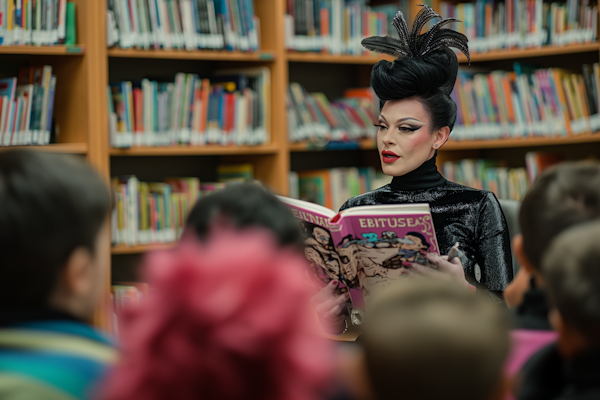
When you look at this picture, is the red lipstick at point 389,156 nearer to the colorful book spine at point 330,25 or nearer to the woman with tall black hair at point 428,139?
the woman with tall black hair at point 428,139

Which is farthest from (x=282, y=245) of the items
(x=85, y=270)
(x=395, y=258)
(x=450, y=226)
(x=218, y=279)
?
(x=450, y=226)

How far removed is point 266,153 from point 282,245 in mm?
2239

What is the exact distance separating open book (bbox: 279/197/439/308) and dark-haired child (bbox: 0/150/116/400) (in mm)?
778

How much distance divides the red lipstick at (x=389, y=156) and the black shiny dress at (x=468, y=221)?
0.22 ft

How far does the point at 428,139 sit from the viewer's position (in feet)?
6.70

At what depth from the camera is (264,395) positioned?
0.62m

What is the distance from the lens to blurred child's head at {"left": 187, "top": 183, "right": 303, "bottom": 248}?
40.1 inches

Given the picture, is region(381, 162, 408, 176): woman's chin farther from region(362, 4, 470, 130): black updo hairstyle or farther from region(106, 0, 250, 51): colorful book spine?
region(106, 0, 250, 51): colorful book spine

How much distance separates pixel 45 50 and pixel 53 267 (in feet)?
6.92

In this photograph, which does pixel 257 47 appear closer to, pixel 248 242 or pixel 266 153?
pixel 266 153

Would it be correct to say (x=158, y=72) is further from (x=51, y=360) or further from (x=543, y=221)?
(x=51, y=360)

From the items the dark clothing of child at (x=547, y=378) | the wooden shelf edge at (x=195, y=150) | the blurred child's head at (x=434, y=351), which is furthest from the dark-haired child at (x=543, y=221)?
the wooden shelf edge at (x=195, y=150)

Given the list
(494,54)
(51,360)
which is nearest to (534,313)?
(51,360)

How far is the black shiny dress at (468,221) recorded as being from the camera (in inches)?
73.5
